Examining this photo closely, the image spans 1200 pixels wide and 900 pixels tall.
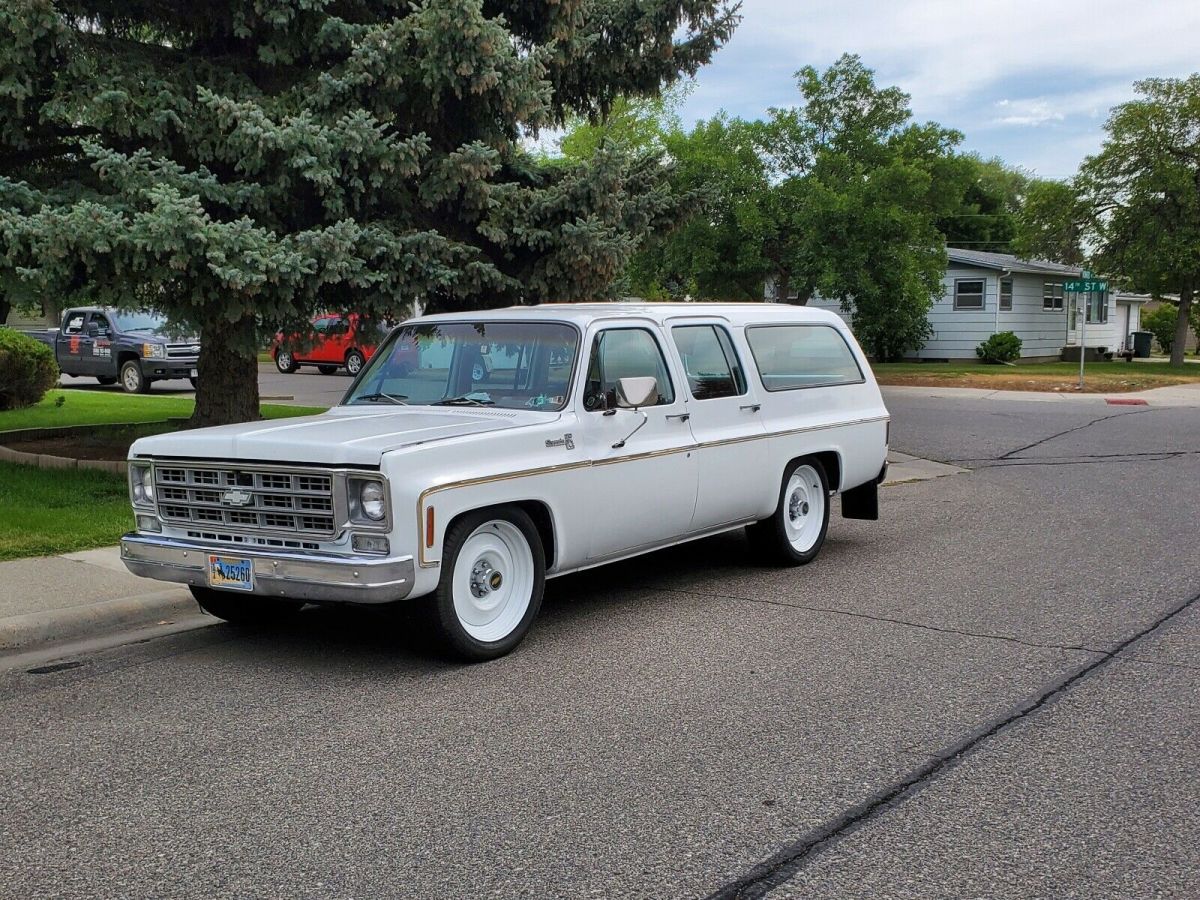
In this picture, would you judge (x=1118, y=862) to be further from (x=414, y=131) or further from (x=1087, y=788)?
(x=414, y=131)

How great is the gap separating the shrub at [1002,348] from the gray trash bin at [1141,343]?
44.3 ft

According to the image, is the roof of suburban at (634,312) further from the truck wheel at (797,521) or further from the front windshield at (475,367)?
the truck wheel at (797,521)

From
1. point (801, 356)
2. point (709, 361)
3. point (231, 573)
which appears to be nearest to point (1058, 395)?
point (801, 356)

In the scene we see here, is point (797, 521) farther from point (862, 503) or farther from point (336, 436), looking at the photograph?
point (336, 436)

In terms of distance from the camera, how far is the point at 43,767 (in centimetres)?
455

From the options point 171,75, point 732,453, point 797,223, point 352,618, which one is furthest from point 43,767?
point 797,223

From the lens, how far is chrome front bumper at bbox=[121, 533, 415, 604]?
5395mm

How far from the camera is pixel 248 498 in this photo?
5855mm

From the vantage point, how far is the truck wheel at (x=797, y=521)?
812cm

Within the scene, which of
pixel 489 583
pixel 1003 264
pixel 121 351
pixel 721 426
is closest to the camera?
pixel 489 583

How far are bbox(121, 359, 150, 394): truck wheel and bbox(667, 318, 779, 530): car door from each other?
20.1m

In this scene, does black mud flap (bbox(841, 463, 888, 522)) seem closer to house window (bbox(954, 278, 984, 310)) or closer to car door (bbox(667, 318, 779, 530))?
car door (bbox(667, 318, 779, 530))

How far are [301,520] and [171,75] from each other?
6859 millimetres

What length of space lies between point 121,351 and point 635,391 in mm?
21640
